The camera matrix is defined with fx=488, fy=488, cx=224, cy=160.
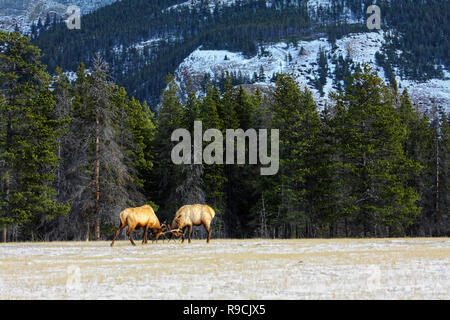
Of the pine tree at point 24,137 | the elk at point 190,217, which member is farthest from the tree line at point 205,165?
the elk at point 190,217

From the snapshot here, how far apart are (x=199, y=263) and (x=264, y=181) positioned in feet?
101

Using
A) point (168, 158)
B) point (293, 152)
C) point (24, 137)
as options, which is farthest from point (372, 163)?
point (24, 137)

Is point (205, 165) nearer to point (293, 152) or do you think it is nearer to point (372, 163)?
point (293, 152)

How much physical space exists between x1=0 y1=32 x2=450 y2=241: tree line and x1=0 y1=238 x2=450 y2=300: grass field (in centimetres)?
1925

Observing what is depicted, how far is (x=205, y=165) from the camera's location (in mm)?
46250

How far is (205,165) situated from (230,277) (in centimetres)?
3479

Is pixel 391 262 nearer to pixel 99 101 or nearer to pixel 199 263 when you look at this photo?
pixel 199 263

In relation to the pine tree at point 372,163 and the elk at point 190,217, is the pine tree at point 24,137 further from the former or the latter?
the pine tree at point 372,163

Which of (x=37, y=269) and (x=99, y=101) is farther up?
(x=99, y=101)

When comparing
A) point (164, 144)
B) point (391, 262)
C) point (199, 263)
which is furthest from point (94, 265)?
point (164, 144)

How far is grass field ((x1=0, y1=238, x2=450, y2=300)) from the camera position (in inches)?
374

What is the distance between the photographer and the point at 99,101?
120 ft

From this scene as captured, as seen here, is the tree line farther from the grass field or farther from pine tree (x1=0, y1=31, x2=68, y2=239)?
the grass field

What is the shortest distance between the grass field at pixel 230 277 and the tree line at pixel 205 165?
1925cm
